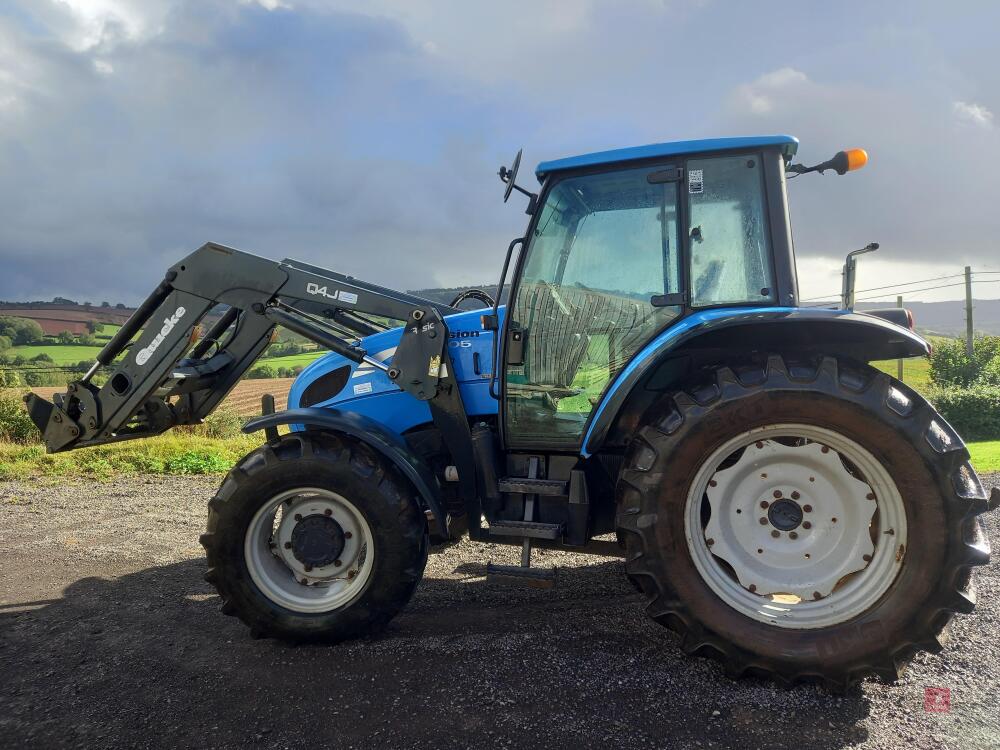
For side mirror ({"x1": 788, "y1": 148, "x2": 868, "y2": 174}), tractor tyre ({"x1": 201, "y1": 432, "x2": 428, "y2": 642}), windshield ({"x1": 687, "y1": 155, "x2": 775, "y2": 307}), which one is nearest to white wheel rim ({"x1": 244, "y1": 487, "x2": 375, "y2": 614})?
tractor tyre ({"x1": 201, "y1": 432, "x2": 428, "y2": 642})

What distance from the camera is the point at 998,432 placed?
18.4 meters

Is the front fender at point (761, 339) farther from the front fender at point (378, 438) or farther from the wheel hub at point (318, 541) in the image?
the wheel hub at point (318, 541)

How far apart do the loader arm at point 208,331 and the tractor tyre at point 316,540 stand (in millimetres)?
640

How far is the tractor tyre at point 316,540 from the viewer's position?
10.8 ft

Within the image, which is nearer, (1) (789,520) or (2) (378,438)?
(1) (789,520)

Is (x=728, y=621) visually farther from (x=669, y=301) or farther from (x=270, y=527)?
(x=270, y=527)

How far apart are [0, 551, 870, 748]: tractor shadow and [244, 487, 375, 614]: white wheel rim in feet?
0.83

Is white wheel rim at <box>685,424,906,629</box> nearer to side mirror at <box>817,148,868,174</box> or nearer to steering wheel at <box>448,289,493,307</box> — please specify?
side mirror at <box>817,148,868,174</box>

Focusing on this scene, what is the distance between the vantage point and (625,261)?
335cm

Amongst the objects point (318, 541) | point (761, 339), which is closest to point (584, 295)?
point (761, 339)

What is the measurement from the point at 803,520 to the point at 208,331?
3865 mm

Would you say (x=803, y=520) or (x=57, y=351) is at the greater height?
(x=57, y=351)

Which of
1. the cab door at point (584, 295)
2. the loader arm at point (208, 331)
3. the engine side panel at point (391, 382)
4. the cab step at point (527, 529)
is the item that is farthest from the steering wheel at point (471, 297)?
the cab step at point (527, 529)

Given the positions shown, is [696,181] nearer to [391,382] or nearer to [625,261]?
[625,261]
